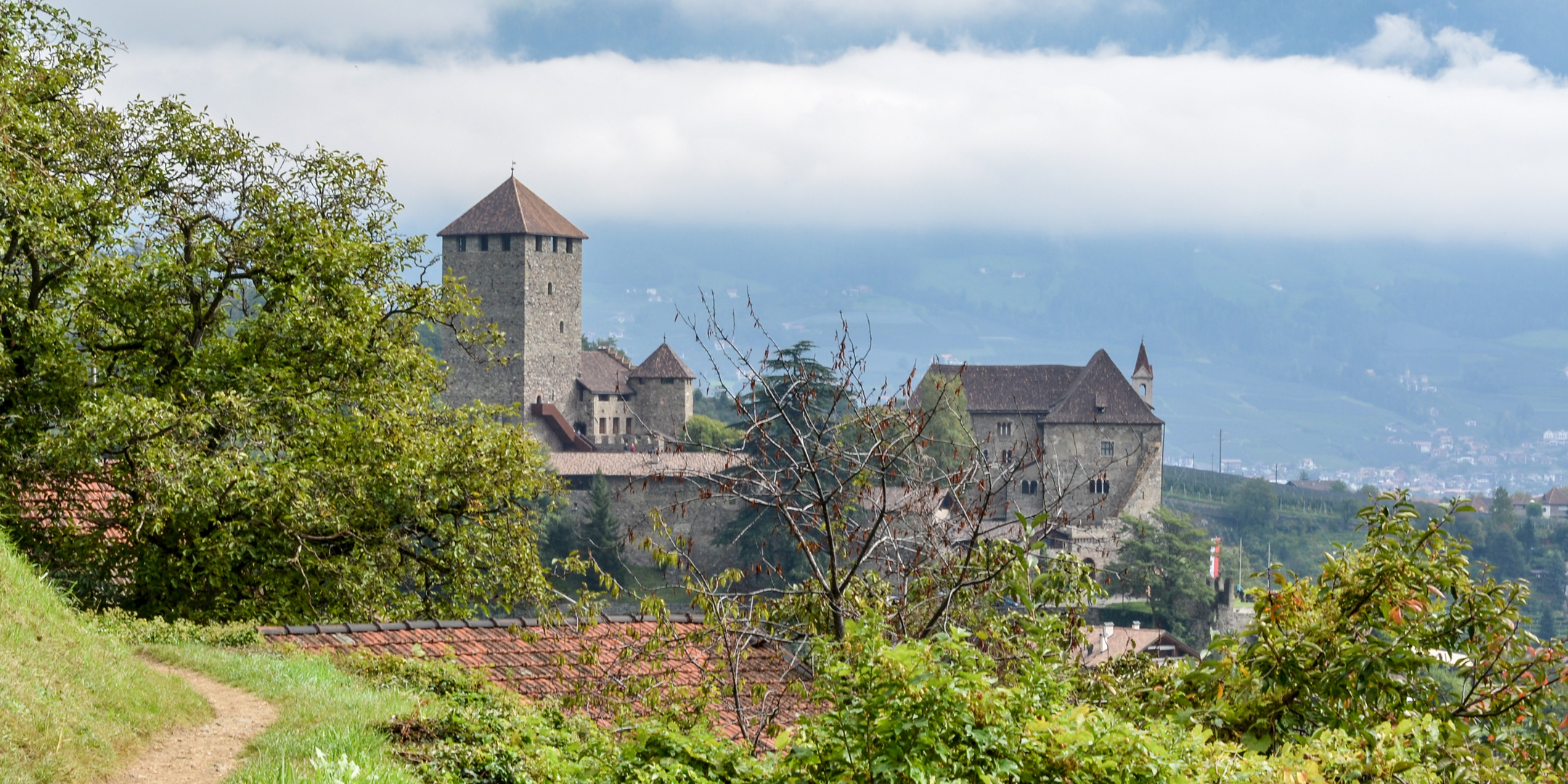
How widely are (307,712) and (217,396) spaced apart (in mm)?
7730

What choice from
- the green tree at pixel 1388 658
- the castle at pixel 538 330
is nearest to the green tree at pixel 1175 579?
the castle at pixel 538 330

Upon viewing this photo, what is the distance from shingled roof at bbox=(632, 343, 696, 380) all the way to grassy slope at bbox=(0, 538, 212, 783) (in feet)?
185

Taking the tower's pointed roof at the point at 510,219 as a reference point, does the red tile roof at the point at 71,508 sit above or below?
below

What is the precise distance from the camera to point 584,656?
875 cm

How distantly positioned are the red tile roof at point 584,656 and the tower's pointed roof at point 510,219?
4836 cm

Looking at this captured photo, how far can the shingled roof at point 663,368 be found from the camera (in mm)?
64875

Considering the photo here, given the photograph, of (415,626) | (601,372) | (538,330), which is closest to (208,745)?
(415,626)

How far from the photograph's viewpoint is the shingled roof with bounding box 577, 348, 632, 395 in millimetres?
63875

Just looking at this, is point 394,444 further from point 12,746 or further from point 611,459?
A: point 611,459

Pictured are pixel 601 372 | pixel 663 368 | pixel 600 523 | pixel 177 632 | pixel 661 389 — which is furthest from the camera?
pixel 601 372

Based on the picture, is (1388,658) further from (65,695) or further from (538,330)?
(538,330)

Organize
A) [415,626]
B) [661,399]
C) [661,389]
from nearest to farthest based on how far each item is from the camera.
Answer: [415,626]
[661,399]
[661,389]

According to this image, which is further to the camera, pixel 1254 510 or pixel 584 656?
pixel 1254 510

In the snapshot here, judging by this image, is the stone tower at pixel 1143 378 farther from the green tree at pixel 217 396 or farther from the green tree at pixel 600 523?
the green tree at pixel 217 396
